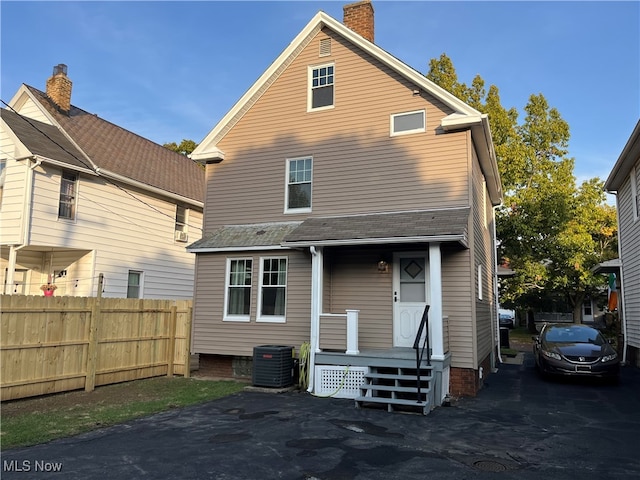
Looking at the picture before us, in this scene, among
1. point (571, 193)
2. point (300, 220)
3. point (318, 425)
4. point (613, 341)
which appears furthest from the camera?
point (571, 193)

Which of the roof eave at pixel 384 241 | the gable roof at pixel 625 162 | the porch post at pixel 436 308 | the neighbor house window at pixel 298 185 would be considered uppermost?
the gable roof at pixel 625 162

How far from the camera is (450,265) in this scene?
10.2m

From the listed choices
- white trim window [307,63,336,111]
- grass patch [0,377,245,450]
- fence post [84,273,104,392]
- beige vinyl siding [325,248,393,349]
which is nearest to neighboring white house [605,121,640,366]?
beige vinyl siding [325,248,393,349]

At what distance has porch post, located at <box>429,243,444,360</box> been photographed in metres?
9.13

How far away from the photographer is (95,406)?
27.6 feet

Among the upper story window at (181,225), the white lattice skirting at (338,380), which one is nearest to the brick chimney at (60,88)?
the upper story window at (181,225)

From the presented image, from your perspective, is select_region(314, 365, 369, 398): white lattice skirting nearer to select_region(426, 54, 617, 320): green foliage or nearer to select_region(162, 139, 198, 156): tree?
select_region(426, 54, 617, 320): green foliage

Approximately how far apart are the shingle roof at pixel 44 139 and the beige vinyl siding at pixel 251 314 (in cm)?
561

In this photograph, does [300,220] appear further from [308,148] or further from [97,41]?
[97,41]

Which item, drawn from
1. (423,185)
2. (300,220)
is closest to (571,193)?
(423,185)

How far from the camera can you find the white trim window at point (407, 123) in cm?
1102

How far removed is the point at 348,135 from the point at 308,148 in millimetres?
1123

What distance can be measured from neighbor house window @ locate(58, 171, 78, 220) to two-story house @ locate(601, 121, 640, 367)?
16.0m

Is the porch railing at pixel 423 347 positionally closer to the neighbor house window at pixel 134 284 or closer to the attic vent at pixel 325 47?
the attic vent at pixel 325 47
